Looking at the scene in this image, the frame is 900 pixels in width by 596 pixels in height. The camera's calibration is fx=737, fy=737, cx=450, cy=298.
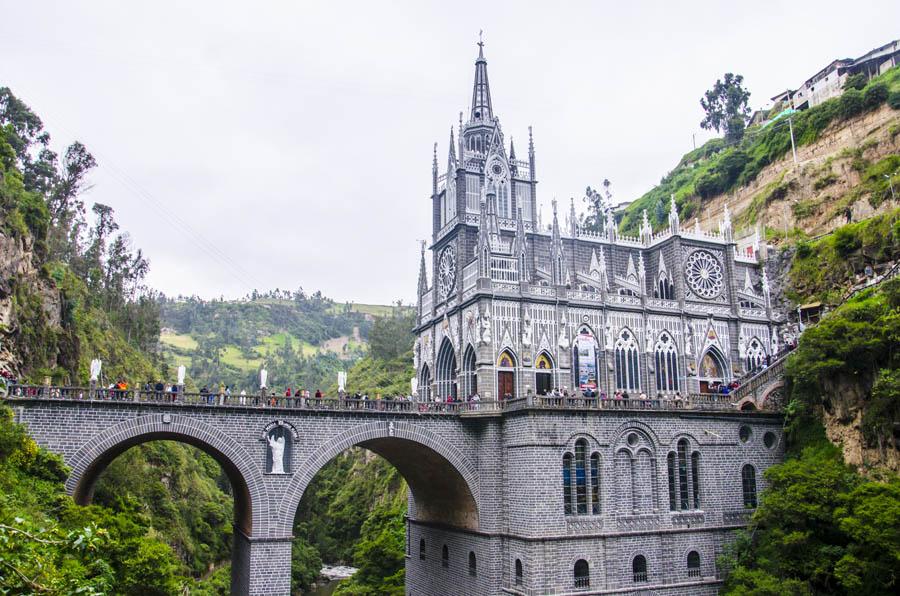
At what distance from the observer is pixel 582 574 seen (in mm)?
32031

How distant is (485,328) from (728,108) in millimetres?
70891

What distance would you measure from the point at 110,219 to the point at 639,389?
150 ft

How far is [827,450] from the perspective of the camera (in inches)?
1372

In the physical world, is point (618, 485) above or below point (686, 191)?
below

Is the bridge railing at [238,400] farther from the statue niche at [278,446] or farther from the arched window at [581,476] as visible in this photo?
the arched window at [581,476]

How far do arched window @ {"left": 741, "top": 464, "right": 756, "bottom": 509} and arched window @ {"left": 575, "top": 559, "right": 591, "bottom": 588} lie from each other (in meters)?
9.95

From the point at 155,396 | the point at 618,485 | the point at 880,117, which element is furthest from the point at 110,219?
the point at 880,117

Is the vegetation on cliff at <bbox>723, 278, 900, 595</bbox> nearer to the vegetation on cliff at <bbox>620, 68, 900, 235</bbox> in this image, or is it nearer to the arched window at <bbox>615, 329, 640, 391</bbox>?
the arched window at <bbox>615, 329, 640, 391</bbox>

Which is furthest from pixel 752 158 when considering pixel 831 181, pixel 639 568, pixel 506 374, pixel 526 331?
pixel 639 568

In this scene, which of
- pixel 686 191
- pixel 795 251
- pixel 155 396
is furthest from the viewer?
pixel 686 191

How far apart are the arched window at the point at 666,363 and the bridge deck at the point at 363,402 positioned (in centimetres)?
480

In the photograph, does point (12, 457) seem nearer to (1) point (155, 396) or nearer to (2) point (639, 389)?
(1) point (155, 396)

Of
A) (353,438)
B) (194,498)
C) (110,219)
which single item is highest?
(110,219)

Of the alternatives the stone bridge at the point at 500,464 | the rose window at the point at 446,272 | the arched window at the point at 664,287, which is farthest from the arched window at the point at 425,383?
the arched window at the point at 664,287
